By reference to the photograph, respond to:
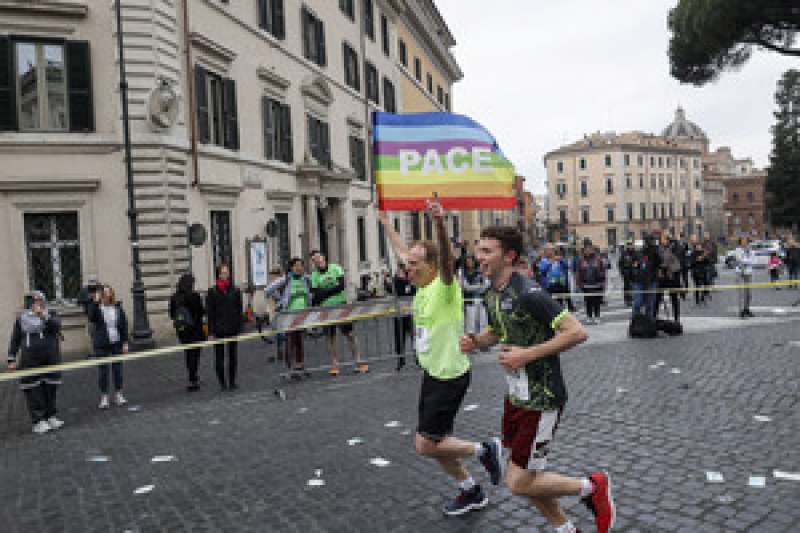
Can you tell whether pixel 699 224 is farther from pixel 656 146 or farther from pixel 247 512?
pixel 247 512

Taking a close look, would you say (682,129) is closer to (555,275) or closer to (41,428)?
(555,275)

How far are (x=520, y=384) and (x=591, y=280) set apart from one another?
451 inches

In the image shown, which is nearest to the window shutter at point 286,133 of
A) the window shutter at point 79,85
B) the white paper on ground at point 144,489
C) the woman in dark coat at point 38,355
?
the window shutter at point 79,85

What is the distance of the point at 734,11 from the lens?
23.8 m

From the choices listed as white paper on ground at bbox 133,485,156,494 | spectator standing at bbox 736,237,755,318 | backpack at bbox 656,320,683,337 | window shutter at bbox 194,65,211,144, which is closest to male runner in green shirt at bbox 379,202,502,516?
white paper on ground at bbox 133,485,156,494

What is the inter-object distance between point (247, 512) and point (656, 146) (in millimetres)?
109374

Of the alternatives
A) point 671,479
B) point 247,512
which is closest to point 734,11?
point 671,479

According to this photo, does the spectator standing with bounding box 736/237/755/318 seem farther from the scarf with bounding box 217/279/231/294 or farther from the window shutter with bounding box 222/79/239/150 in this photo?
the window shutter with bounding box 222/79/239/150

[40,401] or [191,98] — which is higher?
[191,98]

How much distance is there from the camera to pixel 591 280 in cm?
1402

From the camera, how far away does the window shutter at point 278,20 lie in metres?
20.5

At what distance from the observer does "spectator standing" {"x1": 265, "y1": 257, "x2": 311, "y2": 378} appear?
30.7 ft

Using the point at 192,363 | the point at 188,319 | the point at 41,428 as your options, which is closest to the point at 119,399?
the point at 192,363

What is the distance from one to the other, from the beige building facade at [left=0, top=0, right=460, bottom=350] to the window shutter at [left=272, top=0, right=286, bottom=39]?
71 millimetres
